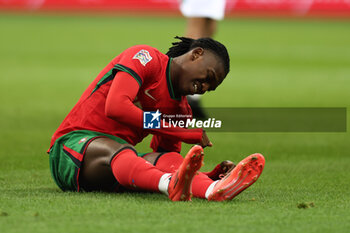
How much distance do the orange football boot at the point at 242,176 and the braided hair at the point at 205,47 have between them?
55 centimetres

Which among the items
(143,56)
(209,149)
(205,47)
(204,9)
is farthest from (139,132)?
(204,9)

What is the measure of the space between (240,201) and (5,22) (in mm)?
17641

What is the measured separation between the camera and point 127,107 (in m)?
3.25

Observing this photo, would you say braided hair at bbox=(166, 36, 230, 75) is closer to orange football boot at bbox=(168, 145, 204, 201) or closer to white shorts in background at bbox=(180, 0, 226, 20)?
orange football boot at bbox=(168, 145, 204, 201)

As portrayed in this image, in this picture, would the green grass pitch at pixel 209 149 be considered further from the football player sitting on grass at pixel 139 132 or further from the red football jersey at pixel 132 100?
the red football jersey at pixel 132 100

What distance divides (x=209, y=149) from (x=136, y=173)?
2149 mm

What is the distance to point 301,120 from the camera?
22.4 feet

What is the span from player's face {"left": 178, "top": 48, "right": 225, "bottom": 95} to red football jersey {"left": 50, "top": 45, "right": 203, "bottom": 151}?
0.37 ft

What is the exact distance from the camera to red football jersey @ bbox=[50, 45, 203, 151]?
3.28 m

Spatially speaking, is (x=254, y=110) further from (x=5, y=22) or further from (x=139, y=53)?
(x=5, y=22)

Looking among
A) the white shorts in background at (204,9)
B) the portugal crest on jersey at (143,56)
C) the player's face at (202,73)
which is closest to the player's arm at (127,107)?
the portugal crest on jersey at (143,56)

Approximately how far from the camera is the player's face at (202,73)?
11.2 ft

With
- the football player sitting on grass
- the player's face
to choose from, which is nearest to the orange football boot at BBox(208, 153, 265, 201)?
the football player sitting on grass

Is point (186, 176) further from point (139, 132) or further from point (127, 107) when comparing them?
point (139, 132)
